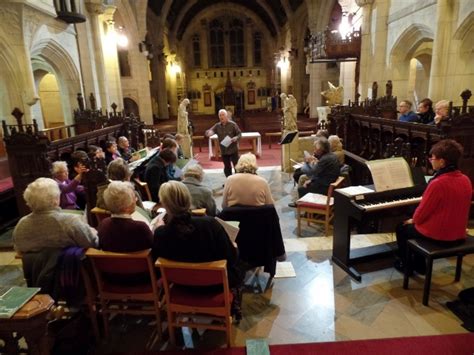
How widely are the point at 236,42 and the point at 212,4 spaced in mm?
3377

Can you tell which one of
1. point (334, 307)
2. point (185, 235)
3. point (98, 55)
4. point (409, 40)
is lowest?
point (334, 307)

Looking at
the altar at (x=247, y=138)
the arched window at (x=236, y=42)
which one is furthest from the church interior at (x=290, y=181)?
the arched window at (x=236, y=42)

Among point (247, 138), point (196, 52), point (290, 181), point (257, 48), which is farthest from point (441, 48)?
point (196, 52)

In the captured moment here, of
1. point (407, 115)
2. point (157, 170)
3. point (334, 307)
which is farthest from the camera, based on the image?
point (407, 115)

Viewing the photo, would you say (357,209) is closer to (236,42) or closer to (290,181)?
(290,181)

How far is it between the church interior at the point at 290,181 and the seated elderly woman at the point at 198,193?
0.08 meters

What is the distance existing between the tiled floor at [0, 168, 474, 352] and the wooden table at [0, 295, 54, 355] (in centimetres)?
80

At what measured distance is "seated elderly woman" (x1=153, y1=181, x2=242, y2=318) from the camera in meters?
2.18

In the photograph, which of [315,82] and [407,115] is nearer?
[407,115]

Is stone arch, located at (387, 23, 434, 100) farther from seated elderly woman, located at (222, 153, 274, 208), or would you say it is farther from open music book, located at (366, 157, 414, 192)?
seated elderly woman, located at (222, 153, 274, 208)

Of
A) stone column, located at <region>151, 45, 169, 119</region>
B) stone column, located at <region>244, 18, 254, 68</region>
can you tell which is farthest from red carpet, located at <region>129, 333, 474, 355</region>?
stone column, located at <region>244, 18, 254, 68</region>

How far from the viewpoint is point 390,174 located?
3326 millimetres

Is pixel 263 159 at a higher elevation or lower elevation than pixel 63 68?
lower

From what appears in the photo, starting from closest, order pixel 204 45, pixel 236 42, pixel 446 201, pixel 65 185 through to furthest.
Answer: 1. pixel 446 201
2. pixel 65 185
3. pixel 204 45
4. pixel 236 42
